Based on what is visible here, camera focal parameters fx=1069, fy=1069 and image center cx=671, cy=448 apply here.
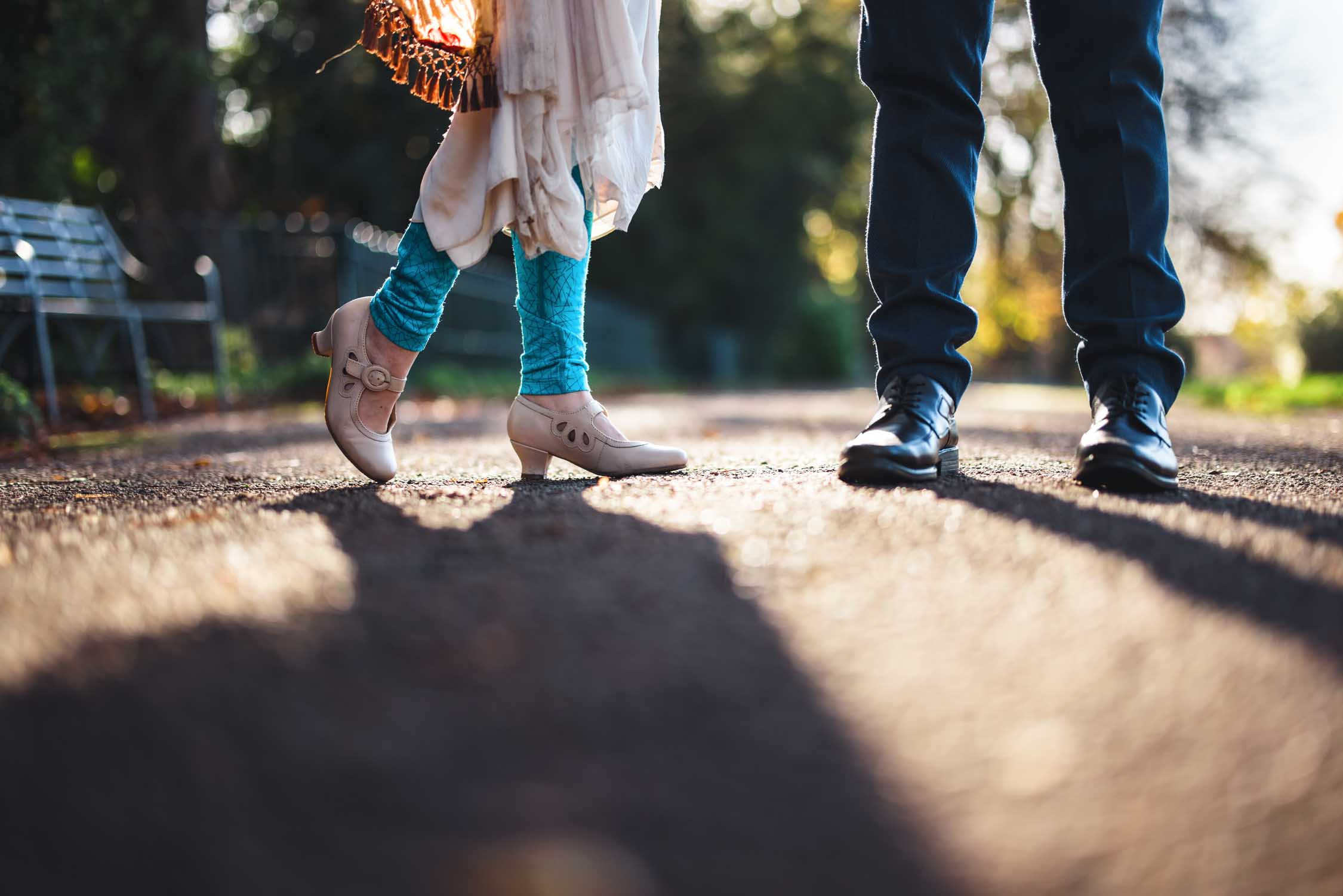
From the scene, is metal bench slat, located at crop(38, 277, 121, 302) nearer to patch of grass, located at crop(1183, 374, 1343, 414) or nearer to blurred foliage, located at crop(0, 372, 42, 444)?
blurred foliage, located at crop(0, 372, 42, 444)

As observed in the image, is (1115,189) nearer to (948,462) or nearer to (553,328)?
(948,462)

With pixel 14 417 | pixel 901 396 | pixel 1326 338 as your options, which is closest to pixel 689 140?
pixel 1326 338

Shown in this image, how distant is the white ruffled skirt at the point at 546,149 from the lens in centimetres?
223

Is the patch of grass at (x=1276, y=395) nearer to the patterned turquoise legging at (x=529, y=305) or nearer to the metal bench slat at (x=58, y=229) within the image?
the patterned turquoise legging at (x=529, y=305)

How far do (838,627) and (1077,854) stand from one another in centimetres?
41

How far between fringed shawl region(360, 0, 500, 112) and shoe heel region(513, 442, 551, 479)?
0.75 meters

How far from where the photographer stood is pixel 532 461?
2.46 m

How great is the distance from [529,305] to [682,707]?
5.40 ft

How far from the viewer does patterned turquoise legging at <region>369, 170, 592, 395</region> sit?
2.28 m

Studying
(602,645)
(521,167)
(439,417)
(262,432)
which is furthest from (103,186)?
(602,645)

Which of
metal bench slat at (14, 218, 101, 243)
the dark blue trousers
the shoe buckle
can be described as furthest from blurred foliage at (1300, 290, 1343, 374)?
the shoe buckle

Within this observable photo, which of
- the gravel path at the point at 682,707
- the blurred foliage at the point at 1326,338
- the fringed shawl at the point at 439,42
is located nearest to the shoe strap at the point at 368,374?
the fringed shawl at the point at 439,42

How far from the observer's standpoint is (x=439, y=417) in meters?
6.74

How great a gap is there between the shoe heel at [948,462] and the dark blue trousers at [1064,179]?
13 centimetres
